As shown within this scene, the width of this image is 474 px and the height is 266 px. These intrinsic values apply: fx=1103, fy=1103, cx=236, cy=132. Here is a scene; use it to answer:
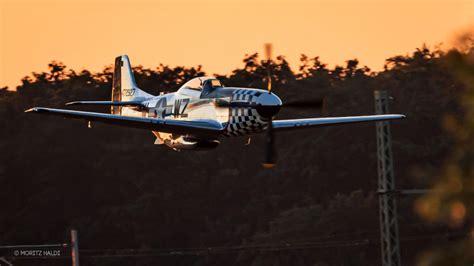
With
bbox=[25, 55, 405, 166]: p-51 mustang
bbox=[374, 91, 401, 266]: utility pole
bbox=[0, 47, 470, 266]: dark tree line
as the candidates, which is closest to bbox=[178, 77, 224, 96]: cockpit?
bbox=[25, 55, 405, 166]: p-51 mustang

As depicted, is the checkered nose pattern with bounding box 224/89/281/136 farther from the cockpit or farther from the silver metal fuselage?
the cockpit

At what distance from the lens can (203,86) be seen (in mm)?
25062

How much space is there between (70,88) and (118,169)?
6.60 m

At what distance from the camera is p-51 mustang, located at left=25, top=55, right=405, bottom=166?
2309 centimetres

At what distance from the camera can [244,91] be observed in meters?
23.5

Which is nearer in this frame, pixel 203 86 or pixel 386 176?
pixel 203 86

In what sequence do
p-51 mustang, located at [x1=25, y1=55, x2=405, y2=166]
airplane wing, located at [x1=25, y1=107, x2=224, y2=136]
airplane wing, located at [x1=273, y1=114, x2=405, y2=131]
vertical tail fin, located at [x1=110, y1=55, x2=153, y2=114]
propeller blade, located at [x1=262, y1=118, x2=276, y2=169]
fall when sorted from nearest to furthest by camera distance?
propeller blade, located at [x1=262, y1=118, x2=276, y2=169], p-51 mustang, located at [x1=25, y1=55, x2=405, y2=166], airplane wing, located at [x1=25, y1=107, x2=224, y2=136], airplane wing, located at [x1=273, y1=114, x2=405, y2=131], vertical tail fin, located at [x1=110, y1=55, x2=153, y2=114]

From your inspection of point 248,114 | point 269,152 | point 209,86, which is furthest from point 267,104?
point 209,86

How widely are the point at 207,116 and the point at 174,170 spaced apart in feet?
173

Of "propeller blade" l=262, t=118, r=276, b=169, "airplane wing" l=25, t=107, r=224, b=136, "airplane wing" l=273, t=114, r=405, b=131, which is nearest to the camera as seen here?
"propeller blade" l=262, t=118, r=276, b=169

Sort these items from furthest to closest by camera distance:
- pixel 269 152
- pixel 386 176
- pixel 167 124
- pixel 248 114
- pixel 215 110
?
pixel 386 176, pixel 167 124, pixel 215 110, pixel 248 114, pixel 269 152

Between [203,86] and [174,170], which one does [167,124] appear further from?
[174,170]

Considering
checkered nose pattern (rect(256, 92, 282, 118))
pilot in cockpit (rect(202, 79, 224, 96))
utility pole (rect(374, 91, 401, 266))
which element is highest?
pilot in cockpit (rect(202, 79, 224, 96))

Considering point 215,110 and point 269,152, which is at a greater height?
point 215,110
